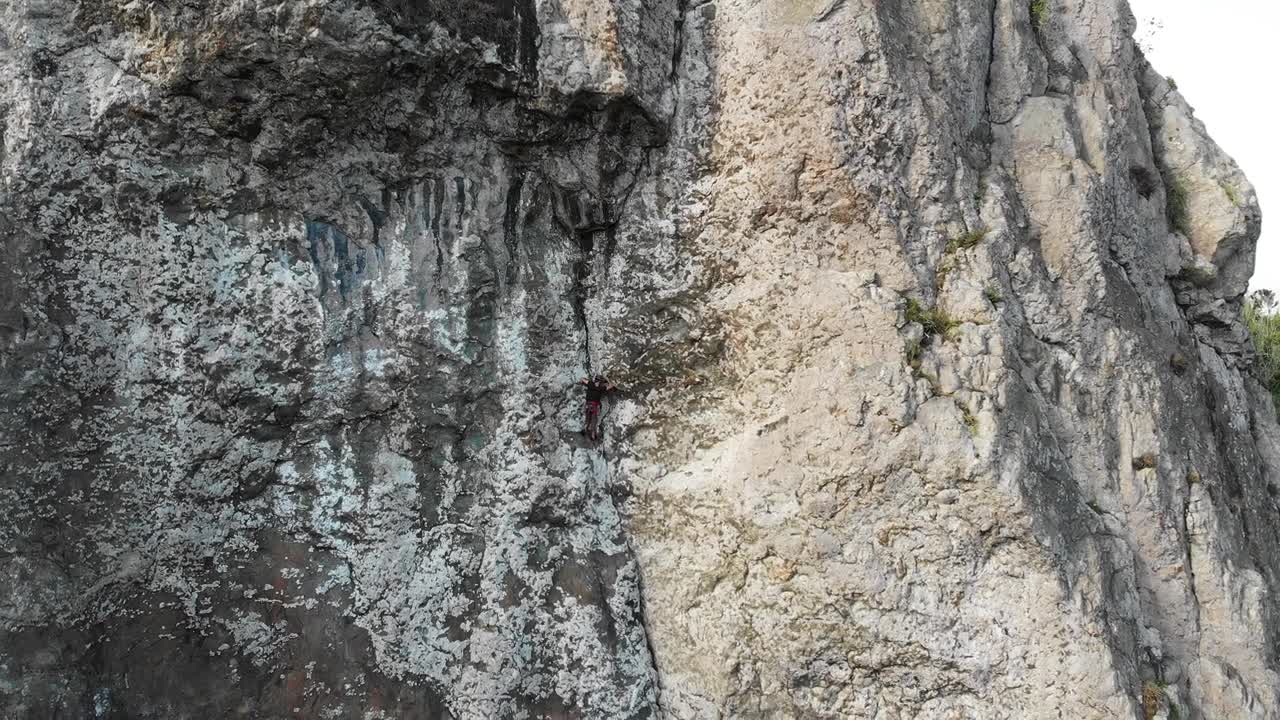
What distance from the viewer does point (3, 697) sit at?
9.04 ft

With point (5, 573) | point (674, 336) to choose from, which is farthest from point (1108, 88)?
point (5, 573)

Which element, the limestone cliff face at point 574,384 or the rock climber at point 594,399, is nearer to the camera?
the limestone cliff face at point 574,384

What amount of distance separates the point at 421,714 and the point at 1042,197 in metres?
3.58

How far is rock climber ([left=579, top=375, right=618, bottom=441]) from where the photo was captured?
3.71 meters

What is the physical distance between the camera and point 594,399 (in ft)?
12.3

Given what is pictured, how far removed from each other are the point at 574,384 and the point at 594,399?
0.13 metres

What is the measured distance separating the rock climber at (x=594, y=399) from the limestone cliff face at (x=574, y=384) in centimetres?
7

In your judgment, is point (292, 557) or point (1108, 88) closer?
point (292, 557)

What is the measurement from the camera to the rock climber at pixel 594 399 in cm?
371

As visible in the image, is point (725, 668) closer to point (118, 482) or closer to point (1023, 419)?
point (1023, 419)

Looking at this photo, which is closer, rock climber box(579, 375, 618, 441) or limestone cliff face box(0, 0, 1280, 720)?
limestone cliff face box(0, 0, 1280, 720)

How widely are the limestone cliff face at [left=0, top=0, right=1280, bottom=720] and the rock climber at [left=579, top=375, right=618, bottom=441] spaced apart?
0.24ft

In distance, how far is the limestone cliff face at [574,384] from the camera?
3002mm

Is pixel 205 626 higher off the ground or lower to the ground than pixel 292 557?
lower
